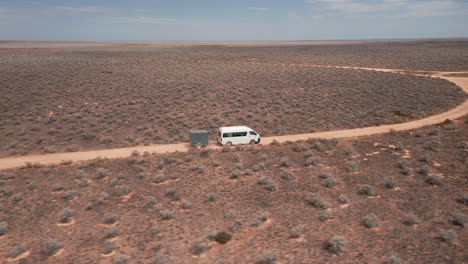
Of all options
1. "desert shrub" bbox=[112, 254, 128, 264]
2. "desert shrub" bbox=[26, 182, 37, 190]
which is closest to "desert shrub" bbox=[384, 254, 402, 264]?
"desert shrub" bbox=[112, 254, 128, 264]

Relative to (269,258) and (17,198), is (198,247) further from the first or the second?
(17,198)

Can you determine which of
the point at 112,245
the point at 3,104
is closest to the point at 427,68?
the point at 112,245

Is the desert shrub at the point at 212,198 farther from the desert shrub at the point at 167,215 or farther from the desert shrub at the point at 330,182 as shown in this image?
the desert shrub at the point at 330,182

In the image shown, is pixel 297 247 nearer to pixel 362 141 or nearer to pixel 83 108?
pixel 362 141

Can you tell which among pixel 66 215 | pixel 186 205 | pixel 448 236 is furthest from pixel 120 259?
pixel 448 236

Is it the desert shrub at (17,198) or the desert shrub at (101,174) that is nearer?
the desert shrub at (17,198)

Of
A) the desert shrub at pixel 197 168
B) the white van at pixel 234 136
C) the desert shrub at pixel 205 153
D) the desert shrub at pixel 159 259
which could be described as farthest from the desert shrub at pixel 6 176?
the white van at pixel 234 136
